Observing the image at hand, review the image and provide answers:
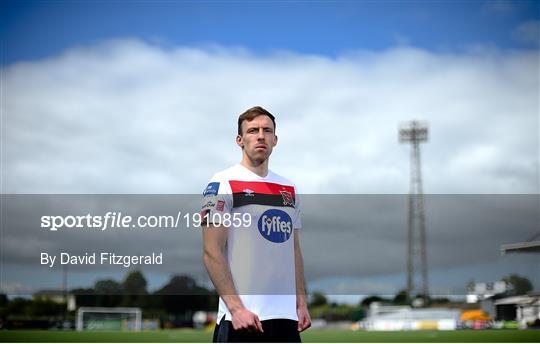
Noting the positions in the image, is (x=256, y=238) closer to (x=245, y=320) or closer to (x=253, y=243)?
(x=253, y=243)

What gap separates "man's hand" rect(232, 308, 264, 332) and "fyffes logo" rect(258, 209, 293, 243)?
49cm

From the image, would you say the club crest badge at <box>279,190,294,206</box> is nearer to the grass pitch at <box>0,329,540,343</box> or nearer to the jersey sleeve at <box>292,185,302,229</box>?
the jersey sleeve at <box>292,185,302,229</box>

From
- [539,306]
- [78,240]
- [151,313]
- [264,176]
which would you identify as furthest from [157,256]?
[151,313]

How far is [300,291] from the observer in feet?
15.0

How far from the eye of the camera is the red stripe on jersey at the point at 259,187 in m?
4.29

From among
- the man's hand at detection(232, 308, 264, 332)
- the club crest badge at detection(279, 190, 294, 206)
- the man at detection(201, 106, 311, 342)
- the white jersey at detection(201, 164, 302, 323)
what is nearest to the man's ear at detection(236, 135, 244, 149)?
the man at detection(201, 106, 311, 342)

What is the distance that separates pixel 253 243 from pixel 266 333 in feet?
1.89

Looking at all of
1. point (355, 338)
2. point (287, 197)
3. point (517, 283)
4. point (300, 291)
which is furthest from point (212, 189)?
point (355, 338)

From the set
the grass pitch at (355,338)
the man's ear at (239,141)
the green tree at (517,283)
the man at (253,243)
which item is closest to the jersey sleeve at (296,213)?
the man at (253,243)

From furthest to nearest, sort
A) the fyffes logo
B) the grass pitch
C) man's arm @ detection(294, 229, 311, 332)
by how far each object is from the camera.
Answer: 1. the grass pitch
2. man's arm @ detection(294, 229, 311, 332)
3. the fyffes logo

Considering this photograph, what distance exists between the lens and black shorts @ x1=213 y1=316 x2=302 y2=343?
4.18m

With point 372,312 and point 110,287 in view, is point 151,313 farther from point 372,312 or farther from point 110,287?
point 110,287

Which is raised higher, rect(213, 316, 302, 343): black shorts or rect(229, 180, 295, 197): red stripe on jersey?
rect(229, 180, 295, 197): red stripe on jersey

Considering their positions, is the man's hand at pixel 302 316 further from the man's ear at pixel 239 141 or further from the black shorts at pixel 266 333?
the man's ear at pixel 239 141
